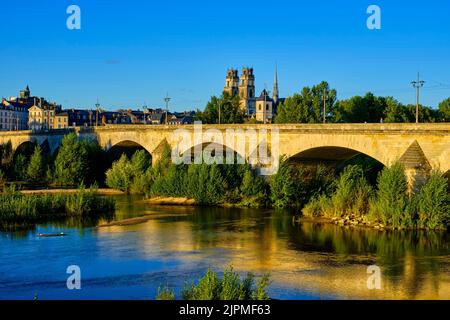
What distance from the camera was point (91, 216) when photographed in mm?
39719

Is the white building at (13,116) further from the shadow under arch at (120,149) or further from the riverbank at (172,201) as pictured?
the riverbank at (172,201)

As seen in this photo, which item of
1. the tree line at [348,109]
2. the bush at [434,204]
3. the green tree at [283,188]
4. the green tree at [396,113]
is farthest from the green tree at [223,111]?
the bush at [434,204]

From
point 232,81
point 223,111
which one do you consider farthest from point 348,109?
point 232,81

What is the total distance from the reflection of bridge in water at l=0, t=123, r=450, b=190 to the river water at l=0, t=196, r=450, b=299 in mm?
5537

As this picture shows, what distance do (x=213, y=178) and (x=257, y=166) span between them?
167 inches

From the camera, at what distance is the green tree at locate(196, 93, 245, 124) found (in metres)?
88.8

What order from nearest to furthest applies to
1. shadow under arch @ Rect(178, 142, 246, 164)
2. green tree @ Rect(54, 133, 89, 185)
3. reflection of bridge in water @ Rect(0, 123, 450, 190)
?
reflection of bridge in water @ Rect(0, 123, 450, 190) → shadow under arch @ Rect(178, 142, 246, 164) → green tree @ Rect(54, 133, 89, 185)

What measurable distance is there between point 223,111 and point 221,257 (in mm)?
62347

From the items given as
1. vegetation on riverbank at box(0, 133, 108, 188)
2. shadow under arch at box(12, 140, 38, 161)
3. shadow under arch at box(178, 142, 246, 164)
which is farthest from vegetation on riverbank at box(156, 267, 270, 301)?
shadow under arch at box(12, 140, 38, 161)

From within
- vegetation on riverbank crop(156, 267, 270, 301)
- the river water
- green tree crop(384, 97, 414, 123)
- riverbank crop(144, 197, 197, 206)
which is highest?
green tree crop(384, 97, 414, 123)

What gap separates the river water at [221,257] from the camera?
22.3 m

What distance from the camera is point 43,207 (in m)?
39.1

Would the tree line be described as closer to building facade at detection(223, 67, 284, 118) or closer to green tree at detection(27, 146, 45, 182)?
green tree at detection(27, 146, 45, 182)
